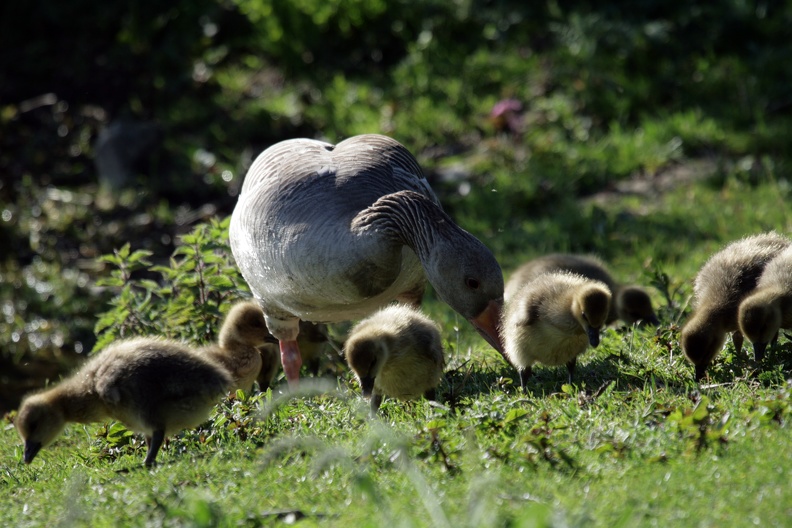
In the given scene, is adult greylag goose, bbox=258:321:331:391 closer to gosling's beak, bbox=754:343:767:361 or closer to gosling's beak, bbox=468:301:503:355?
gosling's beak, bbox=468:301:503:355

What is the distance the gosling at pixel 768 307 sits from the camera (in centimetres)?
558

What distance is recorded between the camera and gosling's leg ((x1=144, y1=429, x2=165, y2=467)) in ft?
18.3

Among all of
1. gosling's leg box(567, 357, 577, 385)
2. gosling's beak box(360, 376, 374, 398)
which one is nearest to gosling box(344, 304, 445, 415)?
gosling's beak box(360, 376, 374, 398)

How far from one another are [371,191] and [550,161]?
5.79 metres

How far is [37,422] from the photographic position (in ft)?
19.1

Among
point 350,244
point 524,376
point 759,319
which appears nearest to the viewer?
point 759,319

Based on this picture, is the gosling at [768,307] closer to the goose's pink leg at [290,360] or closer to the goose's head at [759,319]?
the goose's head at [759,319]

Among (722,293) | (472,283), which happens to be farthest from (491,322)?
(722,293)

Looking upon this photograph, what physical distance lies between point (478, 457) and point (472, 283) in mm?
1375

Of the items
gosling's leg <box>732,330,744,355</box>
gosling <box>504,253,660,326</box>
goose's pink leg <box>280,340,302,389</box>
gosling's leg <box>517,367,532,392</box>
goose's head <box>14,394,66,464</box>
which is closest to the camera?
goose's head <box>14,394,66,464</box>

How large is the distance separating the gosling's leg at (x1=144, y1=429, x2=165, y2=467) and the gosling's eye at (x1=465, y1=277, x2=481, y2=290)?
1.92 m

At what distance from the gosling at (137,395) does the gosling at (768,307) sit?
2.98 metres

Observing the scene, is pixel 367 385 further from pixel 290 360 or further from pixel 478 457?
pixel 290 360

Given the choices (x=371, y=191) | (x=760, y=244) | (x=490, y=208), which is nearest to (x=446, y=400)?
(x=371, y=191)
